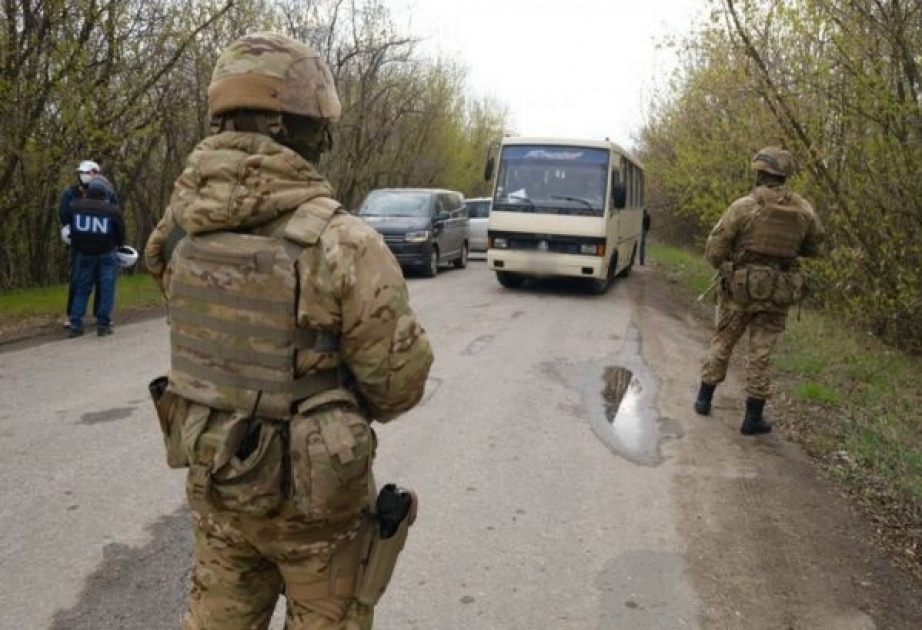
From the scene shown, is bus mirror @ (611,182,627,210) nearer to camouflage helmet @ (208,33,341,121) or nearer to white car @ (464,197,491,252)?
white car @ (464,197,491,252)

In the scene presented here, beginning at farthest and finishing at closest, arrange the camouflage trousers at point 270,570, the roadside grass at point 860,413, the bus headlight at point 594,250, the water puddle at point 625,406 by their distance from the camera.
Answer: the bus headlight at point 594,250 → the water puddle at point 625,406 → the roadside grass at point 860,413 → the camouflage trousers at point 270,570

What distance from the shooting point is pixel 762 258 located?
555cm

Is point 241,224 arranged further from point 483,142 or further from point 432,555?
point 483,142

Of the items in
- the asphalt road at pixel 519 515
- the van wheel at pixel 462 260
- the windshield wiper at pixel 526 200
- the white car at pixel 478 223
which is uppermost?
the windshield wiper at pixel 526 200

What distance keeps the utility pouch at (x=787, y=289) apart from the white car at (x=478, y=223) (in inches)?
603

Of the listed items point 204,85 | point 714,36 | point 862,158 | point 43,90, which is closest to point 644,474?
point 862,158

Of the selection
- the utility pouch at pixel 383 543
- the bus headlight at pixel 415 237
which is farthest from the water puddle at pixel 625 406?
the bus headlight at pixel 415 237

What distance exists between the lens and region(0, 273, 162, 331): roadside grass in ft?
29.8

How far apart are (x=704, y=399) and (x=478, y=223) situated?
50.6 ft

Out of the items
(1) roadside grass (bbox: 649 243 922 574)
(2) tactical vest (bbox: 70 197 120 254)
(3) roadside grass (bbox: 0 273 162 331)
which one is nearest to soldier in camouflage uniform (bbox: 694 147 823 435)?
(1) roadside grass (bbox: 649 243 922 574)

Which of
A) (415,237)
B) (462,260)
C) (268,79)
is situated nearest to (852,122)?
(268,79)

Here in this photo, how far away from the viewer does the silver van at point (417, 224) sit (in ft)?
49.1

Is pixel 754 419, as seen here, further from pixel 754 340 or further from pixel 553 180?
pixel 553 180

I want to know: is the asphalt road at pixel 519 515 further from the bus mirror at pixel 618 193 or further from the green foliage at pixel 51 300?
the bus mirror at pixel 618 193
